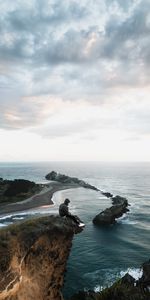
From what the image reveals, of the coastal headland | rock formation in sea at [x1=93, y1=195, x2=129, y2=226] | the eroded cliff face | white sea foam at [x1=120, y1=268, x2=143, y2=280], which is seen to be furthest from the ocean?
the eroded cliff face

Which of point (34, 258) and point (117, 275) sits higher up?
point (34, 258)

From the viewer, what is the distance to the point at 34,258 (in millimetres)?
20234

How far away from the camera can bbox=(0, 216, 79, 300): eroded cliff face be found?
18406 millimetres

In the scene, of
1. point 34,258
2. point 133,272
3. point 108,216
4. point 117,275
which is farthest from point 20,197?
point 34,258

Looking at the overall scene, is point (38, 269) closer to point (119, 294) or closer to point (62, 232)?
point (62, 232)

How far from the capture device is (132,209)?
82.4 metres

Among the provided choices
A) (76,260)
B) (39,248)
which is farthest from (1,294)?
(76,260)

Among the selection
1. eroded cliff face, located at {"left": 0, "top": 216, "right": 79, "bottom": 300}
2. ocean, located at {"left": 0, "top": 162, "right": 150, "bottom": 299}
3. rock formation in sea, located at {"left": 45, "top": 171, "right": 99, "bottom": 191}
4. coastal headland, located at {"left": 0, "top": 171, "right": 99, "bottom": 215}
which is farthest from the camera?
rock formation in sea, located at {"left": 45, "top": 171, "right": 99, "bottom": 191}

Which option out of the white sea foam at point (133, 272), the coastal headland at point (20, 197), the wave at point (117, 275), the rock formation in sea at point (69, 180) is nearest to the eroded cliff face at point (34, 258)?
the wave at point (117, 275)

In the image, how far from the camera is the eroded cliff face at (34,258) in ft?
60.4

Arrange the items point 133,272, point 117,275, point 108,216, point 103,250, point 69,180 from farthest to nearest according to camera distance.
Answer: point 69,180
point 108,216
point 103,250
point 133,272
point 117,275

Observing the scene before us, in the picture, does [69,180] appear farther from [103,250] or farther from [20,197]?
[103,250]

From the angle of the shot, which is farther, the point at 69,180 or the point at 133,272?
the point at 69,180

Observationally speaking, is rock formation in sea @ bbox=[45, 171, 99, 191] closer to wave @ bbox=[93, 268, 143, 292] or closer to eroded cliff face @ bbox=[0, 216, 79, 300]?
wave @ bbox=[93, 268, 143, 292]
